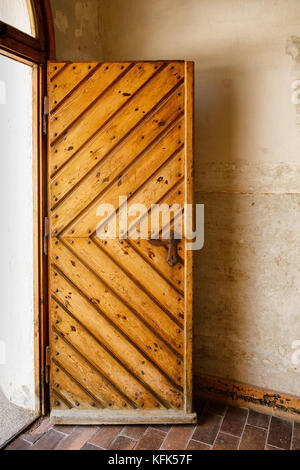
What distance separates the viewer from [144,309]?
2.54 meters

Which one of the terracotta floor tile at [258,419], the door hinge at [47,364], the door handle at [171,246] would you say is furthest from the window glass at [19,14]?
the terracotta floor tile at [258,419]

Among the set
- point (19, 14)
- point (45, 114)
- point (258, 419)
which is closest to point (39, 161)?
point (45, 114)

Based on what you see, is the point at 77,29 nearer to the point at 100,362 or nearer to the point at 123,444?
the point at 100,362

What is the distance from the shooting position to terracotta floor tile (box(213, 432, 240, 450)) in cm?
234

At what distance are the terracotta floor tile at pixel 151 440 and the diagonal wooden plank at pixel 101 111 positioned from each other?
1.95 metres

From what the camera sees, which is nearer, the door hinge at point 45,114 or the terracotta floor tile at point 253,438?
the terracotta floor tile at point 253,438

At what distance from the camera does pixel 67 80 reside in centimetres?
245

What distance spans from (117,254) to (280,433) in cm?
166

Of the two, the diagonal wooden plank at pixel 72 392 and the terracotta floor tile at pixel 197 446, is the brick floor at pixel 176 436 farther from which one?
the diagonal wooden plank at pixel 72 392

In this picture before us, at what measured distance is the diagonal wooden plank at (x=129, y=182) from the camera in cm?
244

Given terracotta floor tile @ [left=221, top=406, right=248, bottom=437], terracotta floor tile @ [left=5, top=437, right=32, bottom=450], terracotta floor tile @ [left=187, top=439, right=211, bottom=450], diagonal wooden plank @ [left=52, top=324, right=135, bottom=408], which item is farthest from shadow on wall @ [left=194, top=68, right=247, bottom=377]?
terracotta floor tile @ [left=5, top=437, right=32, bottom=450]

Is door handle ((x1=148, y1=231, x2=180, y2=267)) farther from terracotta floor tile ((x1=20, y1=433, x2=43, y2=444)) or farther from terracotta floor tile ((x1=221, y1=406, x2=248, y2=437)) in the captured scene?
terracotta floor tile ((x1=20, y1=433, x2=43, y2=444))

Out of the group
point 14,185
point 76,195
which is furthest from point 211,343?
point 14,185
